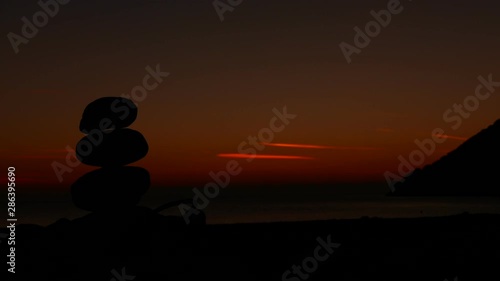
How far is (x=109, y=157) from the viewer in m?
19.8

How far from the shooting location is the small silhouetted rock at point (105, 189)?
19.6m

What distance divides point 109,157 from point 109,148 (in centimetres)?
28

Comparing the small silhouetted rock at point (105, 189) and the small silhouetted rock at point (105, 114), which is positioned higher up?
the small silhouetted rock at point (105, 114)

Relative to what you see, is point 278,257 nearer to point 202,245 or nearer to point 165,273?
point 202,245

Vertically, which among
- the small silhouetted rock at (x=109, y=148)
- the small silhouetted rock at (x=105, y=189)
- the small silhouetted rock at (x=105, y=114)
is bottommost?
the small silhouetted rock at (x=105, y=189)

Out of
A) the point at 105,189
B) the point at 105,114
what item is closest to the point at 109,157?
the point at 105,189

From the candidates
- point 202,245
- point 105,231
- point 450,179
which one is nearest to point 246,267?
point 202,245

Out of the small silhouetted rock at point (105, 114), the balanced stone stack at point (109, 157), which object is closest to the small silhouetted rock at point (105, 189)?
the balanced stone stack at point (109, 157)

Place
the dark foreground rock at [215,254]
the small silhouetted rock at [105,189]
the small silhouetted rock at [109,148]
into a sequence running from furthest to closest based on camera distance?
the small silhouetted rock at [109,148], the small silhouetted rock at [105,189], the dark foreground rock at [215,254]

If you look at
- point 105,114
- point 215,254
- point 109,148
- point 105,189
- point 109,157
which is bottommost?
point 215,254

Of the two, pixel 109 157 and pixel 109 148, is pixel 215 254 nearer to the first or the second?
pixel 109 157

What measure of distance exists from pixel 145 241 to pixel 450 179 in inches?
6666

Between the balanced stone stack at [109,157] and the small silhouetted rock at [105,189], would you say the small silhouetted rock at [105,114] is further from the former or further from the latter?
the small silhouetted rock at [105,189]

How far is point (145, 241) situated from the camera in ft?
61.1
